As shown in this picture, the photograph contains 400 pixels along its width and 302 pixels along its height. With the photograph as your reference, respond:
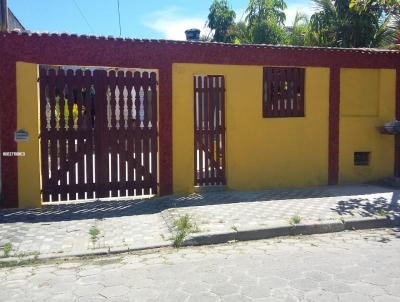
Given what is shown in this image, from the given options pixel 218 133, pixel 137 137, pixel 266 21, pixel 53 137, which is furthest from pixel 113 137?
pixel 266 21

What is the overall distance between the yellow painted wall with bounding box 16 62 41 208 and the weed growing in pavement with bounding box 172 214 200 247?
108 inches

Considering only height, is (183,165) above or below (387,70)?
below

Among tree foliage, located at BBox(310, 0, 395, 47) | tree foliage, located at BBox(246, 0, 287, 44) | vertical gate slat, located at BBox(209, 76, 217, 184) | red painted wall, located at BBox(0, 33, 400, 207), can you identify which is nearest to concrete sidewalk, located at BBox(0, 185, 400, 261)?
vertical gate slat, located at BBox(209, 76, 217, 184)

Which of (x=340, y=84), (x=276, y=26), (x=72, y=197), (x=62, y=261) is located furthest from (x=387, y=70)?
(x=276, y=26)

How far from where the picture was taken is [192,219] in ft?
22.5

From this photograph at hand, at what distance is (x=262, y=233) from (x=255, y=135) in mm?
3122

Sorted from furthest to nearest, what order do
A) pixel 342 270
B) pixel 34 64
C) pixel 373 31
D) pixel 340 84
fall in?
pixel 373 31 < pixel 340 84 < pixel 34 64 < pixel 342 270

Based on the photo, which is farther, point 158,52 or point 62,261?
point 158,52

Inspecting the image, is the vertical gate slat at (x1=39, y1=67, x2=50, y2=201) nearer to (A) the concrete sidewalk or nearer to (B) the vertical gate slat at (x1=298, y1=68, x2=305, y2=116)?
(A) the concrete sidewalk

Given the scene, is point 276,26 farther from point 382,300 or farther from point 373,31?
point 382,300

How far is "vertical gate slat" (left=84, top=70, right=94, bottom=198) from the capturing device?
7.85 metres

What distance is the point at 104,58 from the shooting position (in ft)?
25.9

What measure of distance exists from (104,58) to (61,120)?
4.30 feet

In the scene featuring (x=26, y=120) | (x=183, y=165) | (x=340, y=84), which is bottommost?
(x=183, y=165)
